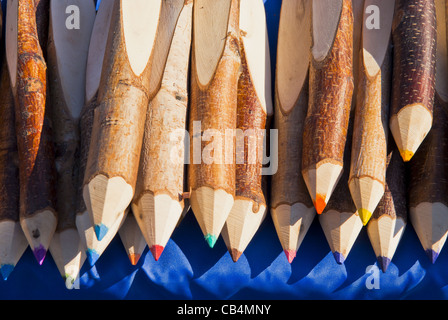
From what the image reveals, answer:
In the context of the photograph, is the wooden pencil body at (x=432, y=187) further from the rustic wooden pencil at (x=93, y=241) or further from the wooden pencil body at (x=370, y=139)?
the rustic wooden pencil at (x=93, y=241)

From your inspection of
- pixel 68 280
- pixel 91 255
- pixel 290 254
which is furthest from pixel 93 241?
Answer: pixel 290 254

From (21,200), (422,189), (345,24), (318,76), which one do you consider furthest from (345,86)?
(21,200)

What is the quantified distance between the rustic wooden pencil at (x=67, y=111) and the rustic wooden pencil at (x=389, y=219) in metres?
0.71

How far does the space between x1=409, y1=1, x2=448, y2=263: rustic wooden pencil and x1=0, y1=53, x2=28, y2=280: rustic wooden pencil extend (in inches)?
37.4

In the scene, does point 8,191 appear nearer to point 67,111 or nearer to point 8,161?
point 8,161

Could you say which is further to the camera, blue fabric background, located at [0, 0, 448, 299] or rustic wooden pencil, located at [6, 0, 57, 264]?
blue fabric background, located at [0, 0, 448, 299]

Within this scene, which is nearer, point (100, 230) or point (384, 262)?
point (100, 230)

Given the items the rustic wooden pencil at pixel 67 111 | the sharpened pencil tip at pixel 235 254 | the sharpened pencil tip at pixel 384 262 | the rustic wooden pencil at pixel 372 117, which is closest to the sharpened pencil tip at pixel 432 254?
the sharpened pencil tip at pixel 384 262

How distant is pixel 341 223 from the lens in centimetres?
125

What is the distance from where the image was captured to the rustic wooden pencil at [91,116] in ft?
3.85

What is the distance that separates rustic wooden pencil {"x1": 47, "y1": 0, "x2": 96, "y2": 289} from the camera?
1236 millimetres

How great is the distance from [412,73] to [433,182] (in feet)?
0.88

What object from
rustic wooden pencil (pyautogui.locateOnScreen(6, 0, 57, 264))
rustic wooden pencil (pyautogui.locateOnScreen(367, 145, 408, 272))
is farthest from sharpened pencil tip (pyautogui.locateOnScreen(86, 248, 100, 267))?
rustic wooden pencil (pyautogui.locateOnScreen(367, 145, 408, 272))

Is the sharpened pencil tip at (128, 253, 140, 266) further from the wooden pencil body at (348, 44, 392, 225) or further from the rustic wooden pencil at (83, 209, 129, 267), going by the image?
the wooden pencil body at (348, 44, 392, 225)
